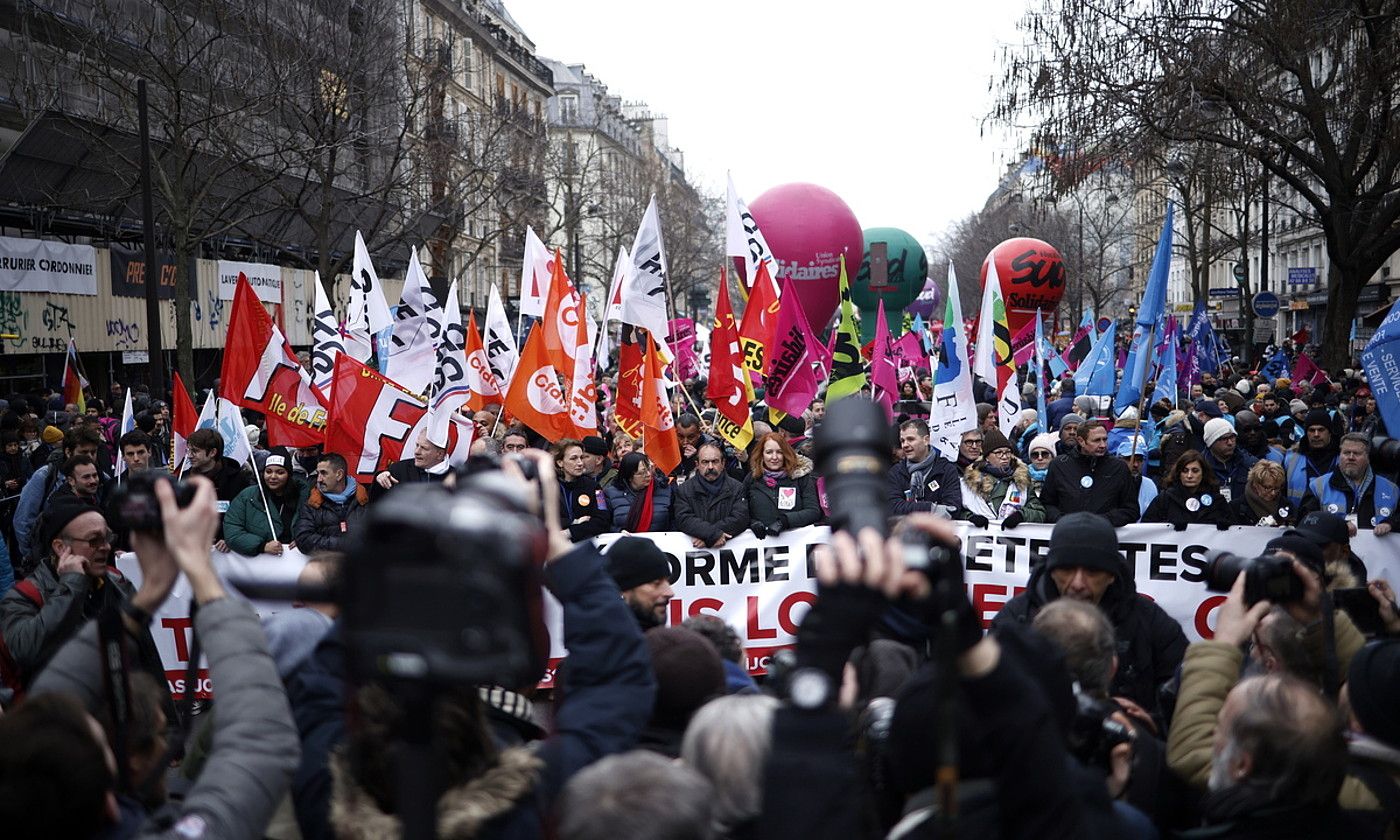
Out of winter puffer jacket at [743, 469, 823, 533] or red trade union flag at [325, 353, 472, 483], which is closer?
winter puffer jacket at [743, 469, 823, 533]

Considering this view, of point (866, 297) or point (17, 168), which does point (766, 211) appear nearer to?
point (866, 297)

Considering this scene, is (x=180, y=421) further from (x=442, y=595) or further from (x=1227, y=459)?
(x=442, y=595)

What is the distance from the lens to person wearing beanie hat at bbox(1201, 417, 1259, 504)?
9578 millimetres

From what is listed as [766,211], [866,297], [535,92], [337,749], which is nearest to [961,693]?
[337,749]

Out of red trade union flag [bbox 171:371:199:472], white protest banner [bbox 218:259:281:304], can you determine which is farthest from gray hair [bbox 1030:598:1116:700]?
white protest banner [bbox 218:259:281:304]

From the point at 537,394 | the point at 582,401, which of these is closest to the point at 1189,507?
the point at 582,401

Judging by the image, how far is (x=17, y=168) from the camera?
21156 millimetres

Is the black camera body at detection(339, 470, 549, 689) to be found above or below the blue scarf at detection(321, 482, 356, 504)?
above

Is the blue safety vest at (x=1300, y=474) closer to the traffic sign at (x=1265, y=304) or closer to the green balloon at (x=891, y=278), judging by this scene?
the traffic sign at (x=1265, y=304)

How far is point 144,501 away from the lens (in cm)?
239

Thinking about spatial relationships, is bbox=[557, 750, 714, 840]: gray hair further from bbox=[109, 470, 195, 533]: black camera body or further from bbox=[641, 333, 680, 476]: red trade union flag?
bbox=[641, 333, 680, 476]: red trade union flag

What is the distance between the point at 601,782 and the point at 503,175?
3140cm

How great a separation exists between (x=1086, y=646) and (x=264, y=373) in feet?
29.4

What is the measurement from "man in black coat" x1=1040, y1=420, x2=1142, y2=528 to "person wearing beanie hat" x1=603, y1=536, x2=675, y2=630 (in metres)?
4.36
